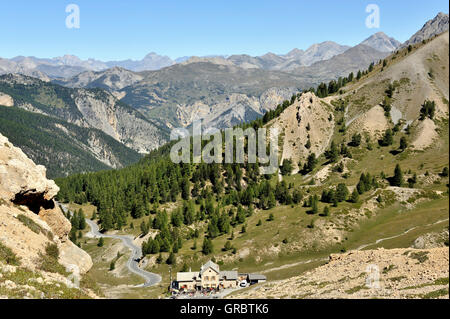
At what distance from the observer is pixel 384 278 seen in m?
41.6

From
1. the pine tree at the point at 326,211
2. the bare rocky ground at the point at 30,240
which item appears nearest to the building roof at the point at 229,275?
the pine tree at the point at 326,211

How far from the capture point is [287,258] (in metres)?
111

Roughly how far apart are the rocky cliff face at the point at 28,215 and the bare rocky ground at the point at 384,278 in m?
32.2

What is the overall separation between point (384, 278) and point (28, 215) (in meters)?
43.5

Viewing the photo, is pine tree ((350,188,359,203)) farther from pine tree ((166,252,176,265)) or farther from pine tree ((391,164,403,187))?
pine tree ((166,252,176,265))

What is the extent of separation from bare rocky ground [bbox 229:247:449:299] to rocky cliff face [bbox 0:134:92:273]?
106 feet

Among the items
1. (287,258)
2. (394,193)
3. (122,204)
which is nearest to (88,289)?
(287,258)

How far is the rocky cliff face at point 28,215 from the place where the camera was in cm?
3015

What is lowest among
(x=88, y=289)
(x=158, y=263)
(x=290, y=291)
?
(x=158, y=263)

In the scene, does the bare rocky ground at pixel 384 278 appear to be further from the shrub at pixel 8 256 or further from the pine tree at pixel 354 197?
the pine tree at pixel 354 197

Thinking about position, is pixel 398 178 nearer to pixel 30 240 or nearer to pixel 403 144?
pixel 403 144

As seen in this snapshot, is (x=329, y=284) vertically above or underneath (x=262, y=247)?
above
